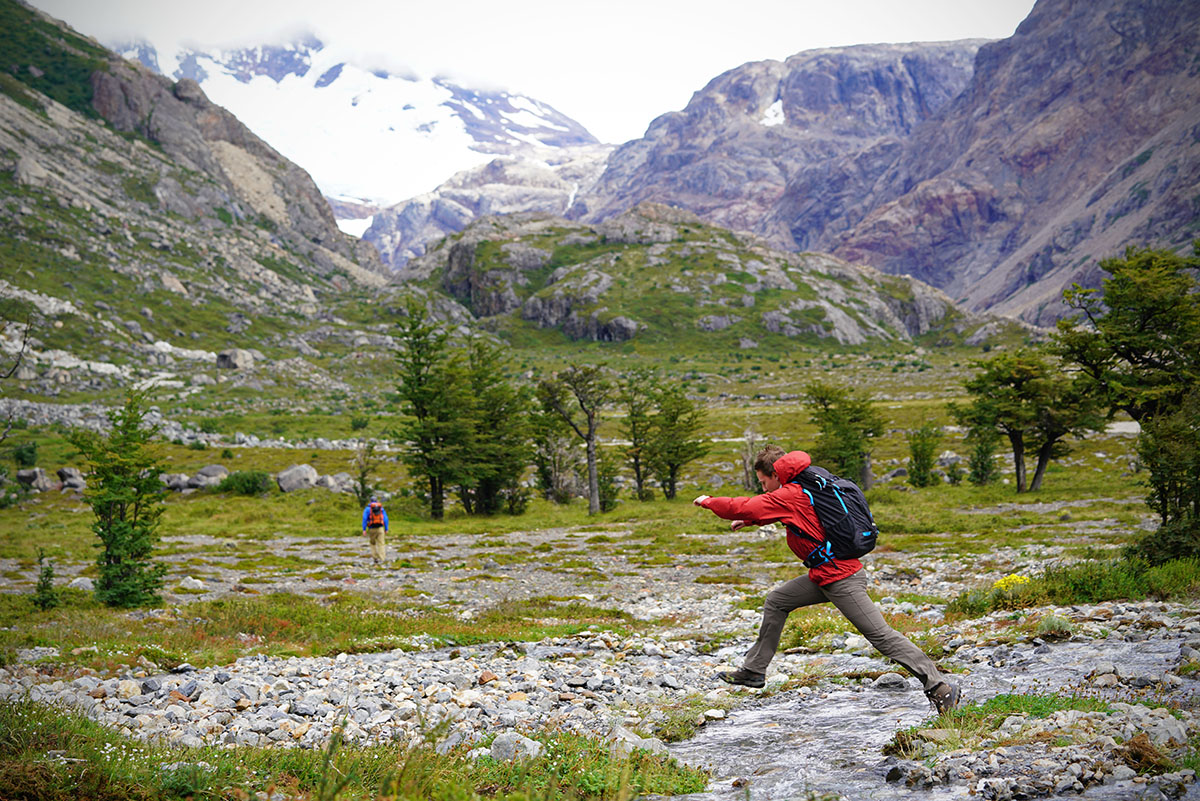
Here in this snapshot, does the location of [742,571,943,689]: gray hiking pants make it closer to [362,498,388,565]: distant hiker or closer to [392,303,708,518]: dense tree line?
[362,498,388,565]: distant hiker

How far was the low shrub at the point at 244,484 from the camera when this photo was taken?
164 feet

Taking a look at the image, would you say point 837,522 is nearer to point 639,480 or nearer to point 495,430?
point 495,430

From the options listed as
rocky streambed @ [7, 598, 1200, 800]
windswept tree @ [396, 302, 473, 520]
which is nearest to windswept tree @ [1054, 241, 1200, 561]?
rocky streambed @ [7, 598, 1200, 800]

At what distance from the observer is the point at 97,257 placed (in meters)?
134

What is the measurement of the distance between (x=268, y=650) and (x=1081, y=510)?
36.7m

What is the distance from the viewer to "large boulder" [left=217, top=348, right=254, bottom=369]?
120m

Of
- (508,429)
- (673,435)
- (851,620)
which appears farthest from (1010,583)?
(508,429)

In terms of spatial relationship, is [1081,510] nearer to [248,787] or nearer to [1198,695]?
[1198,695]

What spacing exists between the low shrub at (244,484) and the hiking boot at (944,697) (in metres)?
53.3

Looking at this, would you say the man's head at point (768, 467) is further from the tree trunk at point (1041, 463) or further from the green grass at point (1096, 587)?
the tree trunk at point (1041, 463)

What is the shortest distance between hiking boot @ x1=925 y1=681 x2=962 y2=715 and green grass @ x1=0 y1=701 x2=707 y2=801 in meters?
2.83

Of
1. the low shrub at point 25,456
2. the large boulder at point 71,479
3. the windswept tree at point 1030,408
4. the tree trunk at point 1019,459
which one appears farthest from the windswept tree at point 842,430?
the low shrub at point 25,456

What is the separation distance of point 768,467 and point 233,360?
438 feet

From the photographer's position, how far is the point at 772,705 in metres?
9.00
